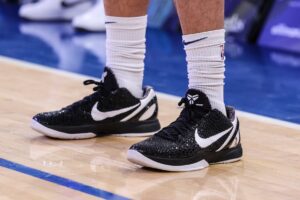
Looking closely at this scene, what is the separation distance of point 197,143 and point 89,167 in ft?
0.75

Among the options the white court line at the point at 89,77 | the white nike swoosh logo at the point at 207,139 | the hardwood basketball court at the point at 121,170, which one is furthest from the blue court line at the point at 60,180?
the white court line at the point at 89,77

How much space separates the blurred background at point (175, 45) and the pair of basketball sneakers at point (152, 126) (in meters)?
0.50

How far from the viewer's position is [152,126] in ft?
6.06

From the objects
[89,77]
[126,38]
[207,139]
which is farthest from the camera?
[89,77]

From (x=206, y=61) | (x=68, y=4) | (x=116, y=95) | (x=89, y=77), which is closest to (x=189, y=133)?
(x=206, y=61)

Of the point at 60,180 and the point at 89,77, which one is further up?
the point at 60,180

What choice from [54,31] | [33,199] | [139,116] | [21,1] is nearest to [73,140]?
[139,116]

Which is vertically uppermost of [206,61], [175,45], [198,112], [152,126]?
[206,61]

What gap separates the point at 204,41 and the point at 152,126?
0.35m

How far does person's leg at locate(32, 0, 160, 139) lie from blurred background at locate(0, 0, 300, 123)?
0.53 meters

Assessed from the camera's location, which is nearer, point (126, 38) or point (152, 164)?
point (152, 164)

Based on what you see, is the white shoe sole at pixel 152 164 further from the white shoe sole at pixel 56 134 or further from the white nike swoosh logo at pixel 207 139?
the white shoe sole at pixel 56 134

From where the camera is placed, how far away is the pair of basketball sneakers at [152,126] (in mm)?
1563

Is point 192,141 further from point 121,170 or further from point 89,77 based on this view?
point 89,77
